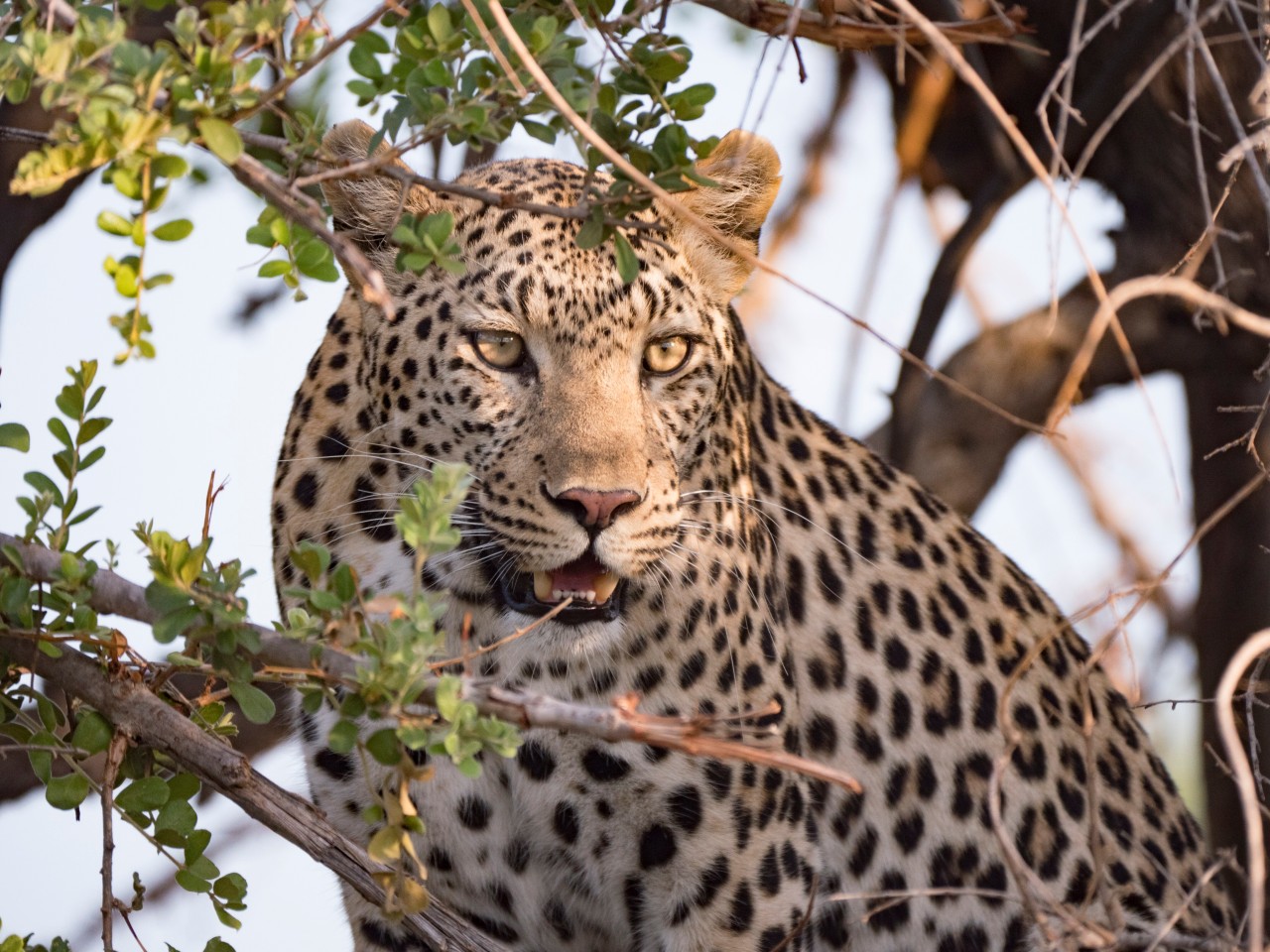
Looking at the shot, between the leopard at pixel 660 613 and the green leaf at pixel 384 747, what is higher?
the leopard at pixel 660 613

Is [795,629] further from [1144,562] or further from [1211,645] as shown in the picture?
[1144,562]

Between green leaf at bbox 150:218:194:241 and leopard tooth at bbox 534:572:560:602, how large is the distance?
5.25ft

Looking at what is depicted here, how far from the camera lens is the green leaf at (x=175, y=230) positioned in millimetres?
2754

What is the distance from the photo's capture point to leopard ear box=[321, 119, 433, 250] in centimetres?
434

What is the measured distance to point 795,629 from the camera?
4.95 m

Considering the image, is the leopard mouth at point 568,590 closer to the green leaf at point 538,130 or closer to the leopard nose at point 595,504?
the leopard nose at point 595,504

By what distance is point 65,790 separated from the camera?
11.1 ft

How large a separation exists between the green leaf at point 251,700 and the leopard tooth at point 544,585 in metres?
1.12

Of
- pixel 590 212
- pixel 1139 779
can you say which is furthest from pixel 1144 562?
pixel 590 212

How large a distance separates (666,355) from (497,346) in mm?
442

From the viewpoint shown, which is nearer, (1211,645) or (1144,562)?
(1211,645)

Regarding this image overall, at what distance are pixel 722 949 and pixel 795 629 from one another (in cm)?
96

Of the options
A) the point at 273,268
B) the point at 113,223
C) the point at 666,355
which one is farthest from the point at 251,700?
the point at 666,355

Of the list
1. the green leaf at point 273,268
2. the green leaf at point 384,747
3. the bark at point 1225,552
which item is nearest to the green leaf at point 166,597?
A: the green leaf at point 384,747
